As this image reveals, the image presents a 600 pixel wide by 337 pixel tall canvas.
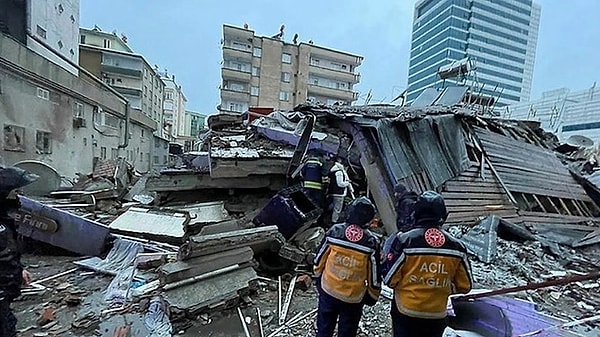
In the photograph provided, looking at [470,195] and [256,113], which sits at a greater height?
[256,113]

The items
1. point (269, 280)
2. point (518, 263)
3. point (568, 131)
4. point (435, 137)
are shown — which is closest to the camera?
point (269, 280)

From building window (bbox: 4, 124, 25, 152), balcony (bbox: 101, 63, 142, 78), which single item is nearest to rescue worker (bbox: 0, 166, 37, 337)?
building window (bbox: 4, 124, 25, 152)

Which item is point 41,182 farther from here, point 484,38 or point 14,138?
point 484,38

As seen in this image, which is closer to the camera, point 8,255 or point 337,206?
point 8,255

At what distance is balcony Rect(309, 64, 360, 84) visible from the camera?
1236 inches

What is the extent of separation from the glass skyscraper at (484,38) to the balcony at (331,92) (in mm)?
23789

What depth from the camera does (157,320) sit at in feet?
9.96

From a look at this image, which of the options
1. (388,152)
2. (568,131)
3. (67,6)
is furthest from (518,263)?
(568,131)

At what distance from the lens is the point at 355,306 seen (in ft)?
8.19

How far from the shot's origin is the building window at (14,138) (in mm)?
9033

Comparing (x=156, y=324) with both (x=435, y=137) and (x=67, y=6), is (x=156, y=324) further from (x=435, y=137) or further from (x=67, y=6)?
(x=67, y=6)

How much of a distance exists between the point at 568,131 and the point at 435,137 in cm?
2268

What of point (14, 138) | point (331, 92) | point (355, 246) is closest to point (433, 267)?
point (355, 246)

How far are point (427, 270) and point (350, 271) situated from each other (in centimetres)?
53
